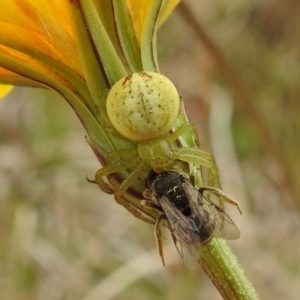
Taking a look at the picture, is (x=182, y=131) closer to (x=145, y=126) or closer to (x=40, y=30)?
(x=145, y=126)

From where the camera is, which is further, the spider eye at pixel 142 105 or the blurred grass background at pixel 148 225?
the blurred grass background at pixel 148 225

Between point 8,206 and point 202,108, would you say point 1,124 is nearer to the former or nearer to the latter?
point 8,206

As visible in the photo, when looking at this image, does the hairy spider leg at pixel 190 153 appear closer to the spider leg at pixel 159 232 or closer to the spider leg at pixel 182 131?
the spider leg at pixel 182 131

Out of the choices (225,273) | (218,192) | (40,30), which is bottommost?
(225,273)

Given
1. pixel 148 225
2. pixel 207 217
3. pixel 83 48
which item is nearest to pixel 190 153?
pixel 207 217

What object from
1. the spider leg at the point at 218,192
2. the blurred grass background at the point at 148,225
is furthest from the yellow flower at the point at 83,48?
the blurred grass background at the point at 148,225
